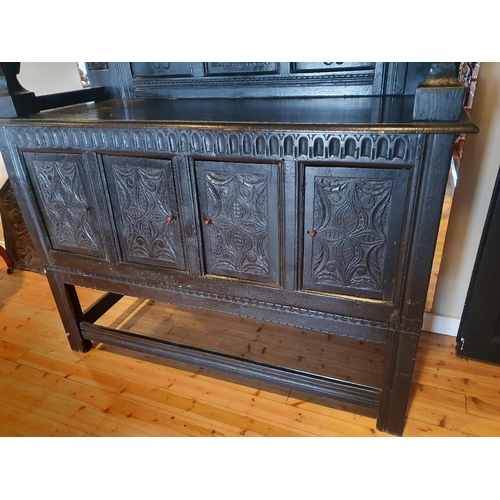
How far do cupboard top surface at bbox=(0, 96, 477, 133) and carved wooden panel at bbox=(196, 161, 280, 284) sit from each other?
0.15m

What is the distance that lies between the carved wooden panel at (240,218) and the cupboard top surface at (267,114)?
146 mm

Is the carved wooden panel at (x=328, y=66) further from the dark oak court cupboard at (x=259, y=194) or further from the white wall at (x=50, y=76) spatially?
the white wall at (x=50, y=76)

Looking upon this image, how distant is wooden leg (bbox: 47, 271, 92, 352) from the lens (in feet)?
6.09

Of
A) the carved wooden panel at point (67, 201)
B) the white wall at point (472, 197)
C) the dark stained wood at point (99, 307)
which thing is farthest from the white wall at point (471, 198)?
the dark stained wood at point (99, 307)

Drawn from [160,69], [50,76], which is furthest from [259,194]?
[50,76]

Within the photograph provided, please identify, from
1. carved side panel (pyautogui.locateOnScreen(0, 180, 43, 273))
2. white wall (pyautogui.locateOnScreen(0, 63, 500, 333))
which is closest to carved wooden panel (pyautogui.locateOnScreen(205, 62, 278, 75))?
white wall (pyautogui.locateOnScreen(0, 63, 500, 333))

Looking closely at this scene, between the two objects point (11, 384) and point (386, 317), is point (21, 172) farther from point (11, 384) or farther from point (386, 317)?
point (386, 317)

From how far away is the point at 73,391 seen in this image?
5.86ft

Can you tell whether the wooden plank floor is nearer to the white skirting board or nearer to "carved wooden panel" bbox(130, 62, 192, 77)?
the white skirting board

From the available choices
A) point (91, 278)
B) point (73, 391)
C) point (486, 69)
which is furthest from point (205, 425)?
point (486, 69)

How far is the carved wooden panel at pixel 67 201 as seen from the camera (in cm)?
149

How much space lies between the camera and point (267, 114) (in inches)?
51.2

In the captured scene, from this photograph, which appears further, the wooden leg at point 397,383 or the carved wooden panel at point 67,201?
the carved wooden panel at point 67,201

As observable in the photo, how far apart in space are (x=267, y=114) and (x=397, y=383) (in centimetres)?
102
